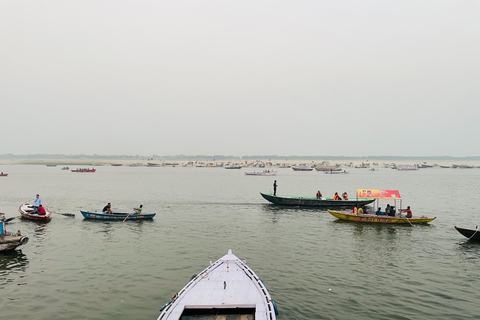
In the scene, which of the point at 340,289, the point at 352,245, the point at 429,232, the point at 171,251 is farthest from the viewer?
the point at 429,232

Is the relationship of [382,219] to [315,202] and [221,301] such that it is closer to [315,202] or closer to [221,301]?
[315,202]

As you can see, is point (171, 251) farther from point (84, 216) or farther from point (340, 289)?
point (84, 216)

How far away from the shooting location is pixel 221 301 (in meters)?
11.3

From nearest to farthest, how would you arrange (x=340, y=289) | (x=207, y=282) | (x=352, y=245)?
(x=207, y=282), (x=340, y=289), (x=352, y=245)

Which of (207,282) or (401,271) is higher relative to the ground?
(207,282)

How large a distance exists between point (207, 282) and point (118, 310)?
399cm

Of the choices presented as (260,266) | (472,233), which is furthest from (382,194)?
(260,266)

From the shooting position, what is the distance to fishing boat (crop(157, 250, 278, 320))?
10.6m

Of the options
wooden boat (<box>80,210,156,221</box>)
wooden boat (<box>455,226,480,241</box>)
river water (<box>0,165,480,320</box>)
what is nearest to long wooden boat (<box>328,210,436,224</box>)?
river water (<box>0,165,480,320</box>)

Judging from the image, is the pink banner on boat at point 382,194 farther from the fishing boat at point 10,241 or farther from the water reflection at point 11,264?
the fishing boat at point 10,241

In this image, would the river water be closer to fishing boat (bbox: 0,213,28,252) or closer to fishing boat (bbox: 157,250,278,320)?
fishing boat (bbox: 0,213,28,252)

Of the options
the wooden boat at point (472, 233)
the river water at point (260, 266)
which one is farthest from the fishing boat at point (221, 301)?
the wooden boat at point (472, 233)

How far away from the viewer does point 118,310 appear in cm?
1355

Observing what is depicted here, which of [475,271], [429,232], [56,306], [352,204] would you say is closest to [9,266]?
[56,306]
